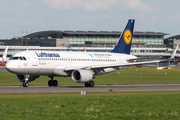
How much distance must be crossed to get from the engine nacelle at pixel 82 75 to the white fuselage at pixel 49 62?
1448 millimetres

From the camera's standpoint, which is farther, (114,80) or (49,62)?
(114,80)

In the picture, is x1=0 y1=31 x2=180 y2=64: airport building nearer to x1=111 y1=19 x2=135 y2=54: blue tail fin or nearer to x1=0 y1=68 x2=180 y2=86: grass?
x1=0 y1=68 x2=180 y2=86: grass

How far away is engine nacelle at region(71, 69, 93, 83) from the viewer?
38.4 meters

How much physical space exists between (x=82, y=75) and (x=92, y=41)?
144m

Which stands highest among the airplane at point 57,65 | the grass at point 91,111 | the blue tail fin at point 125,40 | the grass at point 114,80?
the blue tail fin at point 125,40

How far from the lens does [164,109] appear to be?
1828 cm

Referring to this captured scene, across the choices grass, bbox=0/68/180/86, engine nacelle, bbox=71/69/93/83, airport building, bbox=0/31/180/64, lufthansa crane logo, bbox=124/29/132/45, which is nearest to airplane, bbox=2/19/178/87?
engine nacelle, bbox=71/69/93/83

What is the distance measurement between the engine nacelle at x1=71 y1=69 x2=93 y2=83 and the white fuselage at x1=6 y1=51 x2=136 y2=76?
4.75 feet

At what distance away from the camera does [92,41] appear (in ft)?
597

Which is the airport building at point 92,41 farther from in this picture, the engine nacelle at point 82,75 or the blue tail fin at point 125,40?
the engine nacelle at point 82,75

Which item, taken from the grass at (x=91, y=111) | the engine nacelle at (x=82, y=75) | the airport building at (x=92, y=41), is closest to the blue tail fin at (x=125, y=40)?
the engine nacelle at (x=82, y=75)

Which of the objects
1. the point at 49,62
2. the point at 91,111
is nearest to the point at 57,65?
the point at 49,62

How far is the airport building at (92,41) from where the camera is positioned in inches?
6737

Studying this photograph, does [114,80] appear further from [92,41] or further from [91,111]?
[92,41]
